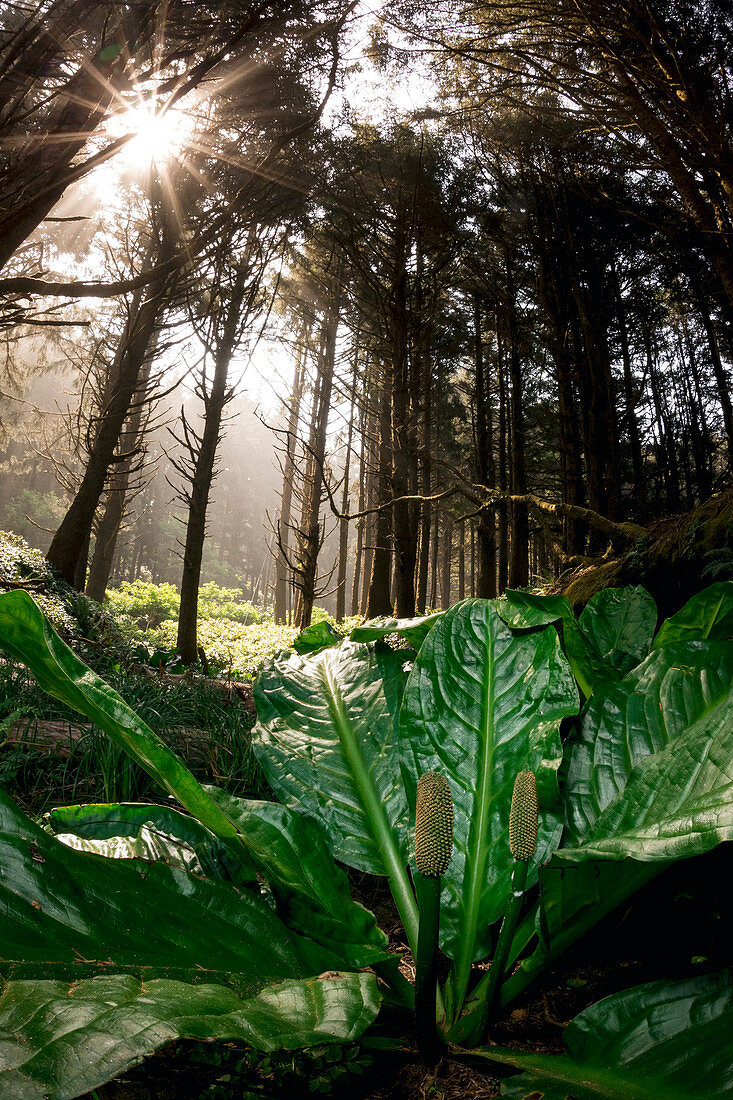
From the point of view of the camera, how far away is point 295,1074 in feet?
2.11

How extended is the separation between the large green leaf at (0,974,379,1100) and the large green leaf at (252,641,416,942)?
40 cm

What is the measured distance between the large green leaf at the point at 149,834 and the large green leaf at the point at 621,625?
92 centimetres

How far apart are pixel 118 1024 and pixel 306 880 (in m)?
0.49

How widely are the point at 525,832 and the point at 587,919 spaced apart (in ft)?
0.78

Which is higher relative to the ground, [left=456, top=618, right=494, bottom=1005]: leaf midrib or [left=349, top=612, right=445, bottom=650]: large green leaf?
[left=349, top=612, right=445, bottom=650]: large green leaf

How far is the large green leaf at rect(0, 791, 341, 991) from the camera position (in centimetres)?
60

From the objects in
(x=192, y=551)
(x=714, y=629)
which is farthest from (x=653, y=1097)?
(x=192, y=551)

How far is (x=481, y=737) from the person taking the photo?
1022mm

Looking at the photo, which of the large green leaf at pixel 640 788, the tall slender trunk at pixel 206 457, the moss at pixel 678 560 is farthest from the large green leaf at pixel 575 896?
the tall slender trunk at pixel 206 457

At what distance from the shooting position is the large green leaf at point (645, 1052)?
569 millimetres

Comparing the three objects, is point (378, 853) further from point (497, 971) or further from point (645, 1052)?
point (645, 1052)

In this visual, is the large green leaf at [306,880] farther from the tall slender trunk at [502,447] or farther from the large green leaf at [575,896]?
the tall slender trunk at [502,447]

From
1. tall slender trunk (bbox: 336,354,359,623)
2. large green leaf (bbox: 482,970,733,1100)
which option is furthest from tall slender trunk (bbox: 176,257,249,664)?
large green leaf (bbox: 482,970,733,1100)

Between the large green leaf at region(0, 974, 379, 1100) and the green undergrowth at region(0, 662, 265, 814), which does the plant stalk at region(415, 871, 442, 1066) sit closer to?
the large green leaf at region(0, 974, 379, 1100)
